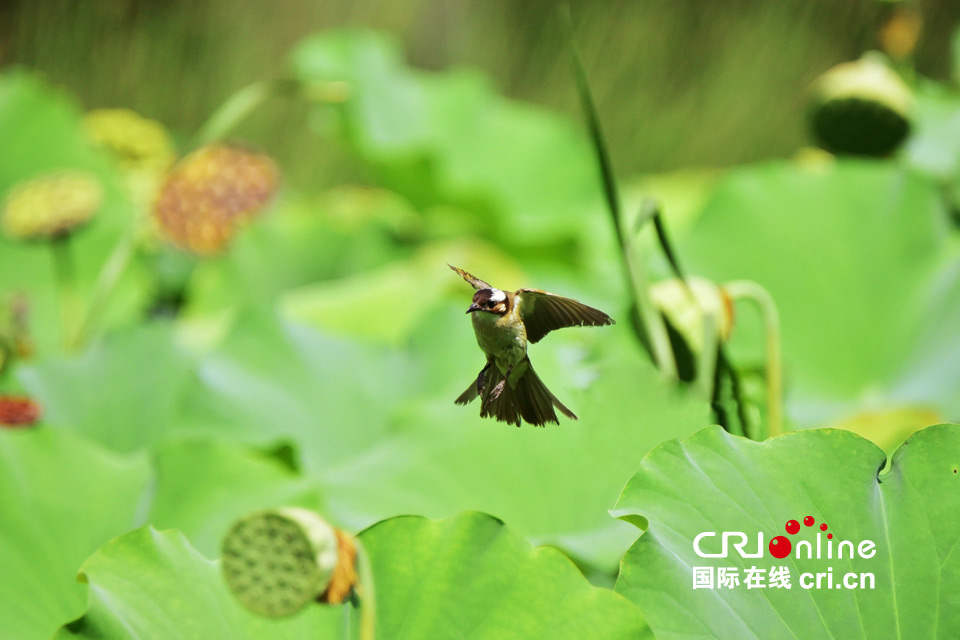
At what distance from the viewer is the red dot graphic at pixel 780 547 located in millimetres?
267

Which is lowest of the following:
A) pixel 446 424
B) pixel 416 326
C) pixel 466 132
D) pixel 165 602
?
pixel 165 602

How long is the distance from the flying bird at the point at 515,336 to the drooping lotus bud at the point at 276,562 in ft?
0.15

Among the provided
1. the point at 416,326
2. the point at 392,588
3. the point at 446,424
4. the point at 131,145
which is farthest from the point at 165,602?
the point at 131,145

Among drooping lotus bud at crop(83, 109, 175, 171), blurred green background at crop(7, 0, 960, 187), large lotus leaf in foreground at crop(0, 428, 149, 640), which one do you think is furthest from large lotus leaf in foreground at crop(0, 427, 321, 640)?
blurred green background at crop(7, 0, 960, 187)

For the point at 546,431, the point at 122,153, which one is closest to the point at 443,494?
the point at 546,431

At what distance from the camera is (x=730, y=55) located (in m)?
3.08

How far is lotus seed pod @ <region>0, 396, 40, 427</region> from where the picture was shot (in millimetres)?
440

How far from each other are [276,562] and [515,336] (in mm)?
73

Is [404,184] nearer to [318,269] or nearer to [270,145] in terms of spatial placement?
[318,269]

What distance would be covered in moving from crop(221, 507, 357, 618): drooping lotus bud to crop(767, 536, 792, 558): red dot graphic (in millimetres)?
148

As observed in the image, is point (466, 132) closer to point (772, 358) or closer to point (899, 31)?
point (899, 31)

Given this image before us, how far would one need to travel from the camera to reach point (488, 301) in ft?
0.62

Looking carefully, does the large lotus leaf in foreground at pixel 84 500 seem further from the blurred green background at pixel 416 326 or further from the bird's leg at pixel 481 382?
the bird's leg at pixel 481 382

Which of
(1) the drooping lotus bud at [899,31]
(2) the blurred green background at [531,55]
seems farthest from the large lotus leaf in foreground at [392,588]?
(2) the blurred green background at [531,55]
